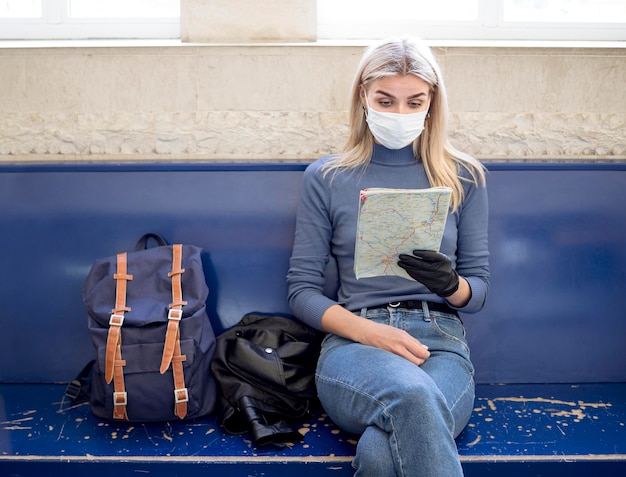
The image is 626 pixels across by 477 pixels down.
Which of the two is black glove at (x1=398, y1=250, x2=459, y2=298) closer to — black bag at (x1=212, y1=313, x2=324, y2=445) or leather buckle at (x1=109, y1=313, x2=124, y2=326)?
black bag at (x1=212, y1=313, x2=324, y2=445)

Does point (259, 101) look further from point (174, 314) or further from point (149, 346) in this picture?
point (149, 346)

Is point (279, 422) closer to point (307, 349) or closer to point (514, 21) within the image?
point (307, 349)

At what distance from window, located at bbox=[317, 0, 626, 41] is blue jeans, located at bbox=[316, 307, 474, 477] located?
4.25 feet

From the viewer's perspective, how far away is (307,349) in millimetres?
2188

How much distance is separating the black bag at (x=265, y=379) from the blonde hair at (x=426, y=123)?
1.92 ft

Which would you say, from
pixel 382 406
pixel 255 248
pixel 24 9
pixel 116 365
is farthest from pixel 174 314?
pixel 24 9

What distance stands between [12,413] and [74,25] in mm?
1575

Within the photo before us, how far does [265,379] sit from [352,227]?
1.78ft

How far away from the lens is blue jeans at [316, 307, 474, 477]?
5.34ft

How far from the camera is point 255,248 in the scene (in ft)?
7.97

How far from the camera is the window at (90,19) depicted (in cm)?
278

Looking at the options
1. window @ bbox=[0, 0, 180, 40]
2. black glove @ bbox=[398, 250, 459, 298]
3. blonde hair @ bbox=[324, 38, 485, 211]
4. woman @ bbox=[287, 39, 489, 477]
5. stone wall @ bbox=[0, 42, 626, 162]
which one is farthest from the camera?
window @ bbox=[0, 0, 180, 40]

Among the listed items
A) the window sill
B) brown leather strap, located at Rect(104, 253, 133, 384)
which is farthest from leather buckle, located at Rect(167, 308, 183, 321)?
the window sill

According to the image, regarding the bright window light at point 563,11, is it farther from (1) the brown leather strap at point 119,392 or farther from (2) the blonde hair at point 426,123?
(1) the brown leather strap at point 119,392
